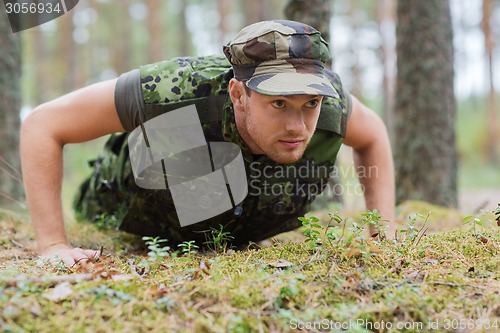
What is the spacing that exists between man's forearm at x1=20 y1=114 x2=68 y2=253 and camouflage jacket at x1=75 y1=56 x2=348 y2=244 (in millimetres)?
582

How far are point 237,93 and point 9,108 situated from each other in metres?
3.27

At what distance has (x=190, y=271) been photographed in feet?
6.89

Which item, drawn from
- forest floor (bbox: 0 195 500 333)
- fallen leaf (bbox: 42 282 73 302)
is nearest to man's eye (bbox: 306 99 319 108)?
forest floor (bbox: 0 195 500 333)

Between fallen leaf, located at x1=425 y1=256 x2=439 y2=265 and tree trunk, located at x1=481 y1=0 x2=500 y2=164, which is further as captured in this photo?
tree trunk, located at x1=481 y1=0 x2=500 y2=164

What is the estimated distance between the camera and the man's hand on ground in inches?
101

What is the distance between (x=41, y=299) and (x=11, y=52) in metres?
4.01

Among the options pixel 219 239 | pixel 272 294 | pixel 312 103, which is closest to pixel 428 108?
pixel 312 103

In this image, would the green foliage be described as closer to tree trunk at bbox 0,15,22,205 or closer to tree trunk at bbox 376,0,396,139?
tree trunk at bbox 0,15,22,205

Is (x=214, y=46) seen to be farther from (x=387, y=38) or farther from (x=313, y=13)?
(x=313, y=13)

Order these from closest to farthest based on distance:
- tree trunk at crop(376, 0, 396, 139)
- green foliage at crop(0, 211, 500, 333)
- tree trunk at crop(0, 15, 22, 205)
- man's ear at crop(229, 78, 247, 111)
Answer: green foliage at crop(0, 211, 500, 333) < man's ear at crop(229, 78, 247, 111) < tree trunk at crop(0, 15, 22, 205) < tree trunk at crop(376, 0, 396, 139)

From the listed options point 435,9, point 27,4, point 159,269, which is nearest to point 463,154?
point 435,9

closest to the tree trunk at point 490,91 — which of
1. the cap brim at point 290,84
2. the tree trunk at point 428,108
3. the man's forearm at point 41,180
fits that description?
the tree trunk at point 428,108

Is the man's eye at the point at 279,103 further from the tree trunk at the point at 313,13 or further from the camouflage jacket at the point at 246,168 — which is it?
the tree trunk at the point at 313,13

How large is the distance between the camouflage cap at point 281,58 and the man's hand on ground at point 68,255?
1.35 m
